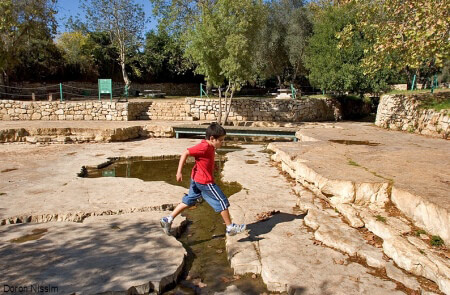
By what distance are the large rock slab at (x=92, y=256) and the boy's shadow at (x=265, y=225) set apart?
893 mm

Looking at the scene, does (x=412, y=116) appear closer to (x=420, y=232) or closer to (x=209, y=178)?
(x=420, y=232)

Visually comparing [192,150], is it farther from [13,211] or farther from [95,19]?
[95,19]

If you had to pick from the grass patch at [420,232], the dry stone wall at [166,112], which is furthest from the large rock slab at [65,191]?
the dry stone wall at [166,112]

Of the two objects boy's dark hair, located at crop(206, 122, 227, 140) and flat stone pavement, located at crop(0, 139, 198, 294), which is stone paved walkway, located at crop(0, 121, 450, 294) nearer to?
flat stone pavement, located at crop(0, 139, 198, 294)

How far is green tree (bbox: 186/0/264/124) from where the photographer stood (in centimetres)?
1415

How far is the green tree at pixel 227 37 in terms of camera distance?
1415 cm

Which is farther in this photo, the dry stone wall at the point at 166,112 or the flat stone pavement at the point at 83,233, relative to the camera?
the dry stone wall at the point at 166,112

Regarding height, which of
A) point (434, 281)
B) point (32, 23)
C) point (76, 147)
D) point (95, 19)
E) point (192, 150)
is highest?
A: point (95, 19)

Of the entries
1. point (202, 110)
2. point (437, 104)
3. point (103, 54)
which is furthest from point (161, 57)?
point (437, 104)

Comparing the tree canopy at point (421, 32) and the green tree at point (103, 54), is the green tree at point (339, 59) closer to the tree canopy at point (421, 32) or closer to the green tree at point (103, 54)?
the tree canopy at point (421, 32)

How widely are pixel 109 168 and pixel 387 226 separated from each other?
21.4 ft

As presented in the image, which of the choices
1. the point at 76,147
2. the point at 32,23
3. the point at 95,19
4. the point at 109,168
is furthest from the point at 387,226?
the point at 95,19

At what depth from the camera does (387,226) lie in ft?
11.6

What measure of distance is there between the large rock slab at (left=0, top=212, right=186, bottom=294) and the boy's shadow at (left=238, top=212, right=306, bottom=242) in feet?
2.93
